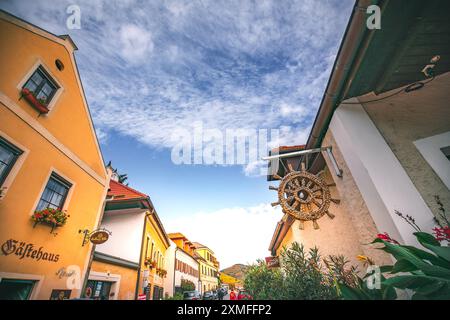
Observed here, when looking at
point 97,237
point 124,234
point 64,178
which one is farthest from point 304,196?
point 124,234

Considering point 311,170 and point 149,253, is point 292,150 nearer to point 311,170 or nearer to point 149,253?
point 311,170

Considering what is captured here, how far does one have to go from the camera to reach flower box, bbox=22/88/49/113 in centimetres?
480

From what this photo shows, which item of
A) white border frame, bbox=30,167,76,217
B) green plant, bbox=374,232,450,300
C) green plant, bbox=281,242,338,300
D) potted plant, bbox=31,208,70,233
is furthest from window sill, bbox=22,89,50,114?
green plant, bbox=374,232,450,300

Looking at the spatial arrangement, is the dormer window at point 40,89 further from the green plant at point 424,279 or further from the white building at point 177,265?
the white building at point 177,265

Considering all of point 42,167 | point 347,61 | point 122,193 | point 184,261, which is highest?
point 122,193

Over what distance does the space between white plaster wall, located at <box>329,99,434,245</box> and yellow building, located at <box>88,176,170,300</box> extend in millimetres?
8359

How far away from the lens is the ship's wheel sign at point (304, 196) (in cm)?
354

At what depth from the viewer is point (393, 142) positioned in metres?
3.35

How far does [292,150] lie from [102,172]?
7.02 m

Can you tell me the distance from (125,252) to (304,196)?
9126 millimetres

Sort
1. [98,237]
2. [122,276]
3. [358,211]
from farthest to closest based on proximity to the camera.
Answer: [122,276], [98,237], [358,211]

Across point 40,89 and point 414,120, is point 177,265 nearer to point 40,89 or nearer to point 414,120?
point 40,89

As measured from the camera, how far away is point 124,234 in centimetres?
1001
